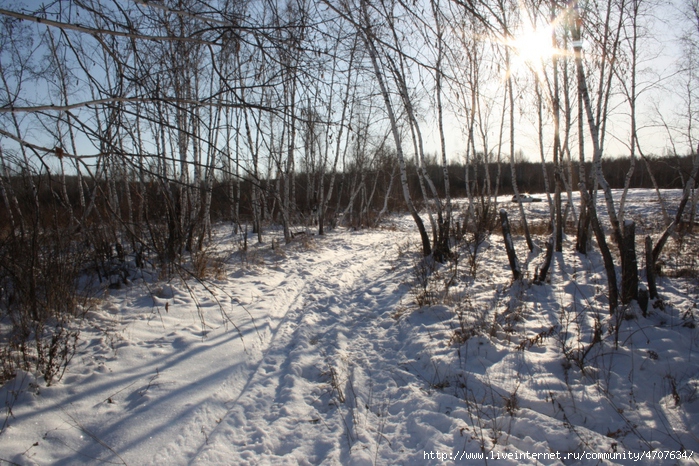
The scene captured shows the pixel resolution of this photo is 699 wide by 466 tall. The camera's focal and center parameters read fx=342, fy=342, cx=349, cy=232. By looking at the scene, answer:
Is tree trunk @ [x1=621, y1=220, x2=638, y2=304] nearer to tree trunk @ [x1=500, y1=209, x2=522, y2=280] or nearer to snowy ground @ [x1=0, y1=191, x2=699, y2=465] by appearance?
snowy ground @ [x1=0, y1=191, x2=699, y2=465]

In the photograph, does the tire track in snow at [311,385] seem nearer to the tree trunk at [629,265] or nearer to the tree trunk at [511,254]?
the tree trunk at [511,254]

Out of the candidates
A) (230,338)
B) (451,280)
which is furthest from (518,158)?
(230,338)

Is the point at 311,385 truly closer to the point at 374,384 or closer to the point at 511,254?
the point at 374,384

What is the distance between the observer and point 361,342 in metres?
4.11

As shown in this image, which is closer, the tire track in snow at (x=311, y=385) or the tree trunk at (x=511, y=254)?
the tire track in snow at (x=311, y=385)

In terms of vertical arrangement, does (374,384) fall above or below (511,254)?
below

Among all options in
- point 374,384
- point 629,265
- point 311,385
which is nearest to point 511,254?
point 629,265

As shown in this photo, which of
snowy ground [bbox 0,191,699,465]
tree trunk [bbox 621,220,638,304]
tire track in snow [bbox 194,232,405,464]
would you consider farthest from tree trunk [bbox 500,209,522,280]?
tire track in snow [bbox 194,232,405,464]

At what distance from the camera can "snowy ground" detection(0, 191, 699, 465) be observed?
2.27m

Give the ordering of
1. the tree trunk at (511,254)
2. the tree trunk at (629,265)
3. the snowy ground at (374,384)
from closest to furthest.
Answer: the snowy ground at (374,384) → the tree trunk at (629,265) → the tree trunk at (511,254)

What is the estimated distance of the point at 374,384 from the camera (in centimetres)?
317

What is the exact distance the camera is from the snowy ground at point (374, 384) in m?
2.27

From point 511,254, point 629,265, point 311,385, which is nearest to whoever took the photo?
point 311,385

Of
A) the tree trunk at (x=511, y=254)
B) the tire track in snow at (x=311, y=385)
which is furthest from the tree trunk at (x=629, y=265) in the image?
the tire track in snow at (x=311, y=385)
